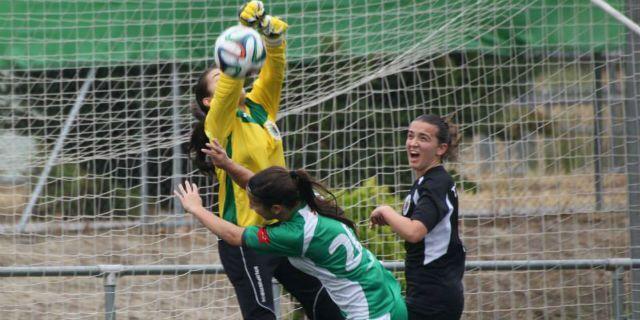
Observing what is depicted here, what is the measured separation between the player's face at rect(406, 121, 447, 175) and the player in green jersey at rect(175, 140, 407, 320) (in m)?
0.51

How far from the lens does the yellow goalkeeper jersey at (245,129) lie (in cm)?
448

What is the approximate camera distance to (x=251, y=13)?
478cm

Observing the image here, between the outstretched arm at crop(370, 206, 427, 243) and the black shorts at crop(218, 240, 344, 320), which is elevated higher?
the outstretched arm at crop(370, 206, 427, 243)

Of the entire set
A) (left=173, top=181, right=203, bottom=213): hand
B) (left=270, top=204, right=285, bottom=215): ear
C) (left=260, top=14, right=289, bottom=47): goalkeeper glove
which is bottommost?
(left=270, top=204, right=285, bottom=215): ear

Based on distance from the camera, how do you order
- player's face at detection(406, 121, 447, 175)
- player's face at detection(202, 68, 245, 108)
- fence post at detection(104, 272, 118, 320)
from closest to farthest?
player's face at detection(406, 121, 447, 175) < player's face at detection(202, 68, 245, 108) < fence post at detection(104, 272, 118, 320)

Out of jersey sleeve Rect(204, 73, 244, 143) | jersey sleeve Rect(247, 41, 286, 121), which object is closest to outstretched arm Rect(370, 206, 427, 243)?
jersey sleeve Rect(204, 73, 244, 143)

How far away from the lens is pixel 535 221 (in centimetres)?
714

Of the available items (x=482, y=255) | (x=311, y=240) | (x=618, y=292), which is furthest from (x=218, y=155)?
(x=482, y=255)

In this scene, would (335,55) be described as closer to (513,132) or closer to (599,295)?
Answer: (513,132)

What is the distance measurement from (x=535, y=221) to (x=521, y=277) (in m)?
0.40

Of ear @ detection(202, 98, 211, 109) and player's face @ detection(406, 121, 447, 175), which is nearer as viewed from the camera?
player's face @ detection(406, 121, 447, 175)

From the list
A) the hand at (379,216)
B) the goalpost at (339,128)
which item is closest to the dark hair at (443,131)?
the hand at (379,216)

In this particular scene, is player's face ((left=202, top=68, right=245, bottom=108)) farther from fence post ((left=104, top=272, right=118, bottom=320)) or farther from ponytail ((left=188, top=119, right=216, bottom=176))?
fence post ((left=104, top=272, right=118, bottom=320))

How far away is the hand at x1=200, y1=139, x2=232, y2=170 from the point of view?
4.46 meters
